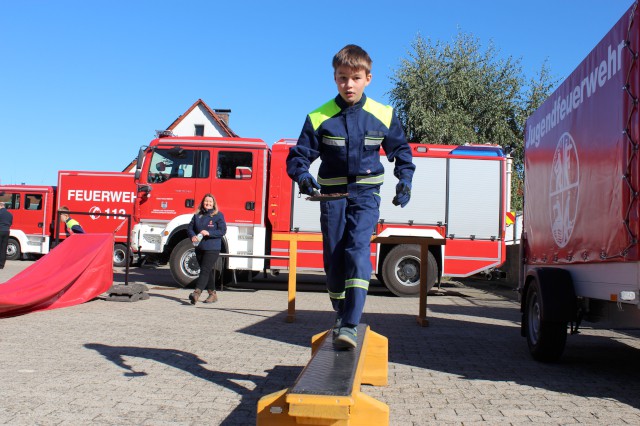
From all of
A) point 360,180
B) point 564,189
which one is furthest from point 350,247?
point 564,189

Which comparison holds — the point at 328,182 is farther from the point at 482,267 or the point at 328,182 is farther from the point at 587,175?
the point at 482,267

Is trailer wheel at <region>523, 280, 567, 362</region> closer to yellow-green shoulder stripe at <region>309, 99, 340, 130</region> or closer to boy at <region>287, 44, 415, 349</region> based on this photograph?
boy at <region>287, 44, 415, 349</region>

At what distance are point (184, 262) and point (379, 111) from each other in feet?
34.3

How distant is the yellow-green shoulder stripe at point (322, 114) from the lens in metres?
4.18

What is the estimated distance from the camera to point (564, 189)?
20.9 ft

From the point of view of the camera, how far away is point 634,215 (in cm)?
463

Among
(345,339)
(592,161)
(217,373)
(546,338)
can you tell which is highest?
(592,161)

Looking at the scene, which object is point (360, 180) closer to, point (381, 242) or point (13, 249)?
point (381, 242)

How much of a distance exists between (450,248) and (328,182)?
1037cm

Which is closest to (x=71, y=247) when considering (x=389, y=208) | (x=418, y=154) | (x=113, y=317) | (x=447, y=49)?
(x=113, y=317)

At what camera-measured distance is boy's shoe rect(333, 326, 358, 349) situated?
3.98 m

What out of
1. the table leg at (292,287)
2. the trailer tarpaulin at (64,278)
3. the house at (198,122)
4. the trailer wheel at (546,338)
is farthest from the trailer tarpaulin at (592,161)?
the house at (198,122)

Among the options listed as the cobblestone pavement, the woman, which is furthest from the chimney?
the cobblestone pavement

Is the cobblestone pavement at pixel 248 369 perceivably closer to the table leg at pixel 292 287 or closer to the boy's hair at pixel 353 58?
the table leg at pixel 292 287
